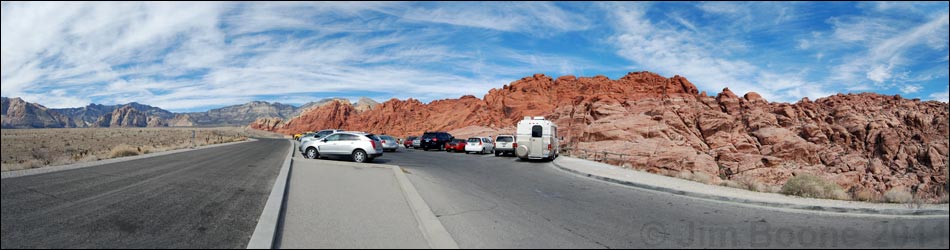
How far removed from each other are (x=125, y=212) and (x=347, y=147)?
12165 millimetres

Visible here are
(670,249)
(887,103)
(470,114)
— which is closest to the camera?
(670,249)

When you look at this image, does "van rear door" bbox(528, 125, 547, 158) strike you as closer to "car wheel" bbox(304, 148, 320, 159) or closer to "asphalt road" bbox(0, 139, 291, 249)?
"car wheel" bbox(304, 148, 320, 159)

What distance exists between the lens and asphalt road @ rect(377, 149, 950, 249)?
5.10 m

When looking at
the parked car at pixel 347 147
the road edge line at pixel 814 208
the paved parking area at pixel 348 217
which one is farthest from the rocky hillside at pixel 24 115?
the road edge line at pixel 814 208

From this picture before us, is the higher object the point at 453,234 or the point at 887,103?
the point at 887,103

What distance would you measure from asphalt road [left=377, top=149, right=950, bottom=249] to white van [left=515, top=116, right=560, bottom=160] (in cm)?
1359

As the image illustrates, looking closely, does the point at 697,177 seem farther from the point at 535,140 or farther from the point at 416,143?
the point at 416,143

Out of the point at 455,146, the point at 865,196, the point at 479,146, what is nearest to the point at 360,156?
the point at 479,146

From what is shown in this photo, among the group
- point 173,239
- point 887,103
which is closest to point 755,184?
point 173,239

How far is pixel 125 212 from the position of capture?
6.41m

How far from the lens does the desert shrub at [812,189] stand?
9102mm

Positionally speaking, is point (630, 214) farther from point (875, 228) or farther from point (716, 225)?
point (875, 228)

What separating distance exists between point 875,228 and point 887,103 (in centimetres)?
6928

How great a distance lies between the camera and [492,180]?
41.9 feet
